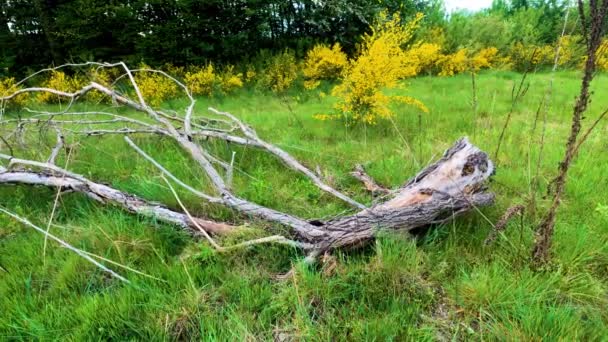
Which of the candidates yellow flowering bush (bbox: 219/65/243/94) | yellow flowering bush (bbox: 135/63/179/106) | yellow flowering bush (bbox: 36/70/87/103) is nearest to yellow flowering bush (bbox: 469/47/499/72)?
yellow flowering bush (bbox: 219/65/243/94)

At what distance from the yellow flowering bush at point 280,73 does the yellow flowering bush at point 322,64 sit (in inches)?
11.7

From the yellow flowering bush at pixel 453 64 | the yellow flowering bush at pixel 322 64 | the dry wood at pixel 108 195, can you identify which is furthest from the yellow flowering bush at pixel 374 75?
the yellow flowering bush at pixel 453 64

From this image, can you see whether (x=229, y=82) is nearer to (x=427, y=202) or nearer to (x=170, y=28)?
(x=170, y=28)

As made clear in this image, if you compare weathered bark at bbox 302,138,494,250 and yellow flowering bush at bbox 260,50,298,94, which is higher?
yellow flowering bush at bbox 260,50,298,94

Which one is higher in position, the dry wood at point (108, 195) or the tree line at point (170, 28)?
the tree line at point (170, 28)

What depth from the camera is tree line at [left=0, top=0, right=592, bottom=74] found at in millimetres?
8141

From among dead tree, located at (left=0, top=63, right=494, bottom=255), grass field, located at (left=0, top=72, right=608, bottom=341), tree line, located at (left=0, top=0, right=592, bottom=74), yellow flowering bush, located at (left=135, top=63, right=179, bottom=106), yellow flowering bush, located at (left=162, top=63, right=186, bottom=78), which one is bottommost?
grass field, located at (left=0, top=72, right=608, bottom=341)

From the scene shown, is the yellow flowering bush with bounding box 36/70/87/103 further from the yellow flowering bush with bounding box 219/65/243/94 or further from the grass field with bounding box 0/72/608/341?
the grass field with bounding box 0/72/608/341

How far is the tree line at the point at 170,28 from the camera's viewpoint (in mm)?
8141

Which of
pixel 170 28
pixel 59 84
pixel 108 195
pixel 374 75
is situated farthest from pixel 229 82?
pixel 108 195

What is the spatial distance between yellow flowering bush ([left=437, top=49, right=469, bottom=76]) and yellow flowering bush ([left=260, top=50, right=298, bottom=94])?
12.2 ft

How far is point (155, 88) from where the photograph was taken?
7.28 meters

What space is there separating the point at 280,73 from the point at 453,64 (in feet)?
14.5

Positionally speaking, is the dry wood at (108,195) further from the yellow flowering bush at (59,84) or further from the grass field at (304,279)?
the yellow flowering bush at (59,84)
